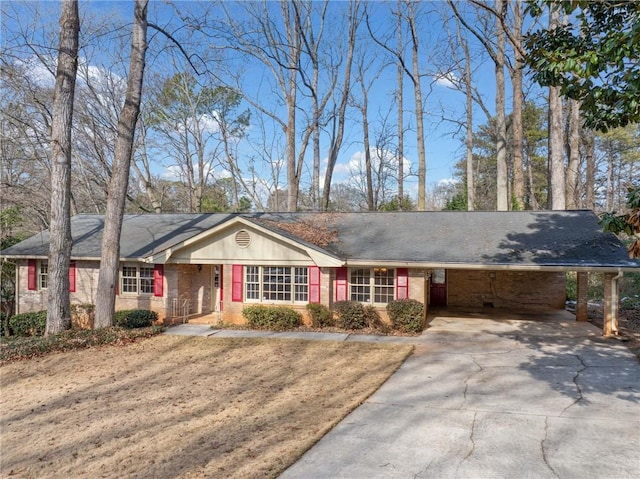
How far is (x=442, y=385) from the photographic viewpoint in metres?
8.01

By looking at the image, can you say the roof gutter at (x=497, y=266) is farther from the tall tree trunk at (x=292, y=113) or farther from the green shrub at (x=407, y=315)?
the tall tree trunk at (x=292, y=113)

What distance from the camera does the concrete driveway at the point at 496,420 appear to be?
4941 mm

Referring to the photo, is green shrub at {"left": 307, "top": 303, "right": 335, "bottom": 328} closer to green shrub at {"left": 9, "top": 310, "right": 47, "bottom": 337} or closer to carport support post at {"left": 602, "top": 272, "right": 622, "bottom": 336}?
carport support post at {"left": 602, "top": 272, "right": 622, "bottom": 336}

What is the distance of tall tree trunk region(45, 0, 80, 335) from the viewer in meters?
12.1

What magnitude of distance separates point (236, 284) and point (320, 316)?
3131 millimetres

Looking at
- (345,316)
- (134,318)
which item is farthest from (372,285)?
(134,318)

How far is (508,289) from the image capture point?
55.1 ft

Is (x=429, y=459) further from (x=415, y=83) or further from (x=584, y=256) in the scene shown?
(x=415, y=83)

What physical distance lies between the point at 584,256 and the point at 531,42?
691 cm

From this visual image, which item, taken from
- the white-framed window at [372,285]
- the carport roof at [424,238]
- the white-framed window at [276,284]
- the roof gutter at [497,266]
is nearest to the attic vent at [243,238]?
the carport roof at [424,238]

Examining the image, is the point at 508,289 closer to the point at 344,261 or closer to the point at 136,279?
the point at 344,261

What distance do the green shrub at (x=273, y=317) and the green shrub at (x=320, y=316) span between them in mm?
486

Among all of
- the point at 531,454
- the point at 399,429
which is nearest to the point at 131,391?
the point at 399,429

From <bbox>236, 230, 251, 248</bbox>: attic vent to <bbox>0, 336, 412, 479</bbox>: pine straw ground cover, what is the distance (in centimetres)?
357
